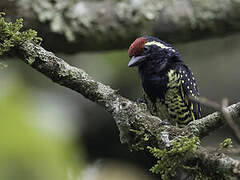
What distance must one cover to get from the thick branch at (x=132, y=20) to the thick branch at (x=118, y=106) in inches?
80.5

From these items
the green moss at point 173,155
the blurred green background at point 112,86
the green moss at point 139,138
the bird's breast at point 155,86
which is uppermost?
the blurred green background at point 112,86

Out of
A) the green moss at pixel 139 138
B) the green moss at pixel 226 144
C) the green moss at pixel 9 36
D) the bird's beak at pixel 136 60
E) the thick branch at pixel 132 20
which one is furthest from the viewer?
the thick branch at pixel 132 20

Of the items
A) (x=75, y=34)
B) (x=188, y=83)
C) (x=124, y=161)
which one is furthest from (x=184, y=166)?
(x=124, y=161)

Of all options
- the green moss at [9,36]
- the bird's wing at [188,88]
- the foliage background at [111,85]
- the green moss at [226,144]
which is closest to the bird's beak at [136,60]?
the bird's wing at [188,88]

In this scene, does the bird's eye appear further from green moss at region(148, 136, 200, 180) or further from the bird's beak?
green moss at region(148, 136, 200, 180)

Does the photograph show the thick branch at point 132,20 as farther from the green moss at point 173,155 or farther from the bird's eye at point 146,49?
the green moss at point 173,155

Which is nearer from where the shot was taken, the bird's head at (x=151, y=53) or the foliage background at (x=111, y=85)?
the bird's head at (x=151, y=53)

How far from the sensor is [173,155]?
2584 mm

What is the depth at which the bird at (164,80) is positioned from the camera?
156 inches

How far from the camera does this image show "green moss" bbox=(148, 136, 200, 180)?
256 cm

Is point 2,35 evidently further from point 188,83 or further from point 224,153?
point 188,83

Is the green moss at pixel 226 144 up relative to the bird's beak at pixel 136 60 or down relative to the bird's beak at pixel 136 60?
down

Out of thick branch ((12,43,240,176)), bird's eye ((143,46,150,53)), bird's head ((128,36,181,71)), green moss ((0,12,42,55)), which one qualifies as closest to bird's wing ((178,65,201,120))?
bird's head ((128,36,181,71))

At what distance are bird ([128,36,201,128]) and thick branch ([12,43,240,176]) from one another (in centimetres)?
105
